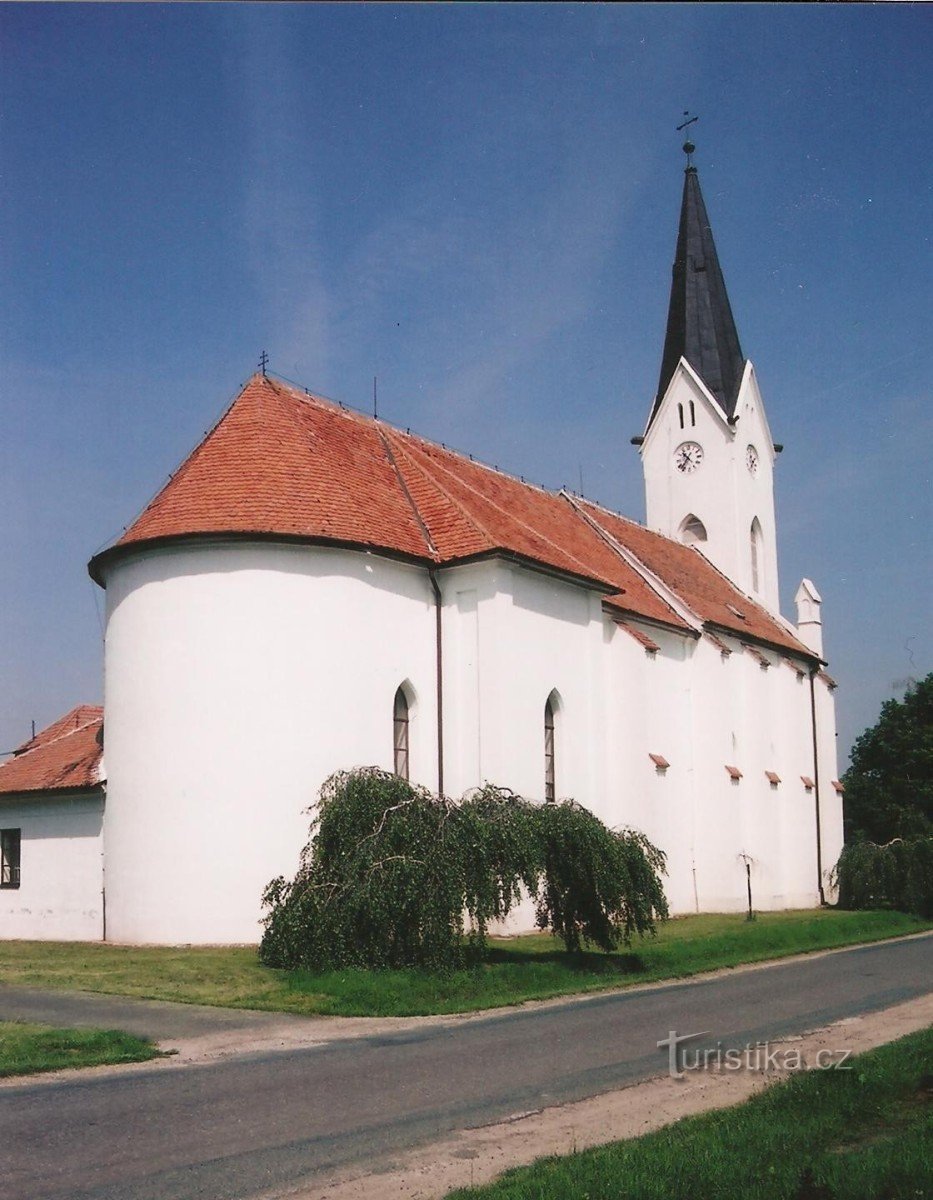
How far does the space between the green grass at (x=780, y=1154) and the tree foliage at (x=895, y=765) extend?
4964cm

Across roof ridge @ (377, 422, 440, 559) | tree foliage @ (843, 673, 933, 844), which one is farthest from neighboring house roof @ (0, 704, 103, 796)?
tree foliage @ (843, 673, 933, 844)

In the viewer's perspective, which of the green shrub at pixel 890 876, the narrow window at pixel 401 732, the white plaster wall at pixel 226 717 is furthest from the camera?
the green shrub at pixel 890 876

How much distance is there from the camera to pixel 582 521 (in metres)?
36.5

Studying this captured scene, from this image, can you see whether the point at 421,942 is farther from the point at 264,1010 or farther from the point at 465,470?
the point at 465,470

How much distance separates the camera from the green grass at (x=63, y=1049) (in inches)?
407

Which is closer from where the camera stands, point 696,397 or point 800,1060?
point 800,1060

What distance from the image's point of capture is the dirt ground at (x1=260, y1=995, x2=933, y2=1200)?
22.2 ft

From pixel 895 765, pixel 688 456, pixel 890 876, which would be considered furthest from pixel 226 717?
pixel 895 765

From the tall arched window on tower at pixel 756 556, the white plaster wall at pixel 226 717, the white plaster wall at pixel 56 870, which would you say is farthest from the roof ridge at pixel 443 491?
the tall arched window on tower at pixel 756 556

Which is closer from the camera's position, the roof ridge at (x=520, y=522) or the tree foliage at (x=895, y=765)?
the roof ridge at (x=520, y=522)

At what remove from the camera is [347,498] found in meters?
24.2

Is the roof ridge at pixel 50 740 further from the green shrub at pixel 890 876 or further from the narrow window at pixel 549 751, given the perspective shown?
the green shrub at pixel 890 876

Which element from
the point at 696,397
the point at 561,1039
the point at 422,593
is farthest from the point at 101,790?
the point at 696,397

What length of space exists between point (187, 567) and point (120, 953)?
7013 mm
